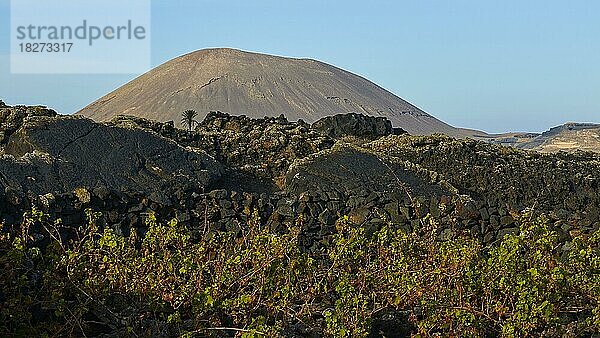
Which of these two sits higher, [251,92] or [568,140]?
[251,92]

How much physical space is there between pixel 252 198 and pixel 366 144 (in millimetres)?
8584

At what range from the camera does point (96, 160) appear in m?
14.6

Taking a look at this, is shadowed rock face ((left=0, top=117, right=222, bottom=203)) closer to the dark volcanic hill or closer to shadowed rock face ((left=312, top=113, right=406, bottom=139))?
shadowed rock face ((left=312, top=113, right=406, bottom=139))

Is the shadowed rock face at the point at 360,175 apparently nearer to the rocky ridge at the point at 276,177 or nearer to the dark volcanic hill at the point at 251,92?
Answer: the rocky ridge at the point at 276,177

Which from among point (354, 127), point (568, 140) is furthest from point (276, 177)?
point (568, 140)

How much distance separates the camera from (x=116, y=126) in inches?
640

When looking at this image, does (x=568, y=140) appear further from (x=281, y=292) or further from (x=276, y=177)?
(x=281, y=292)

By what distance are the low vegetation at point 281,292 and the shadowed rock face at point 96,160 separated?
22.0 ft

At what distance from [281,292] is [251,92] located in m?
63.2

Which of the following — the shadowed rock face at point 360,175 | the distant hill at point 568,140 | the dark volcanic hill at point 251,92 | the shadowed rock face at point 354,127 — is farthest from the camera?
the dark volcanic hill at point 251,92

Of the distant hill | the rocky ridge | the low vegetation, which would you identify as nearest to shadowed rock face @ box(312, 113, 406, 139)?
the rocky ridge

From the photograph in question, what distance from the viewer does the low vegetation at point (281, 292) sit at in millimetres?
5871

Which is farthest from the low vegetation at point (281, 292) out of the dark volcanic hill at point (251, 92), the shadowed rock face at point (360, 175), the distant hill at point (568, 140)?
the dark volcanic hill at point (251, 92)

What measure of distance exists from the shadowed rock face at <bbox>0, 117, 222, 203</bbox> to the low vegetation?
264 inches
